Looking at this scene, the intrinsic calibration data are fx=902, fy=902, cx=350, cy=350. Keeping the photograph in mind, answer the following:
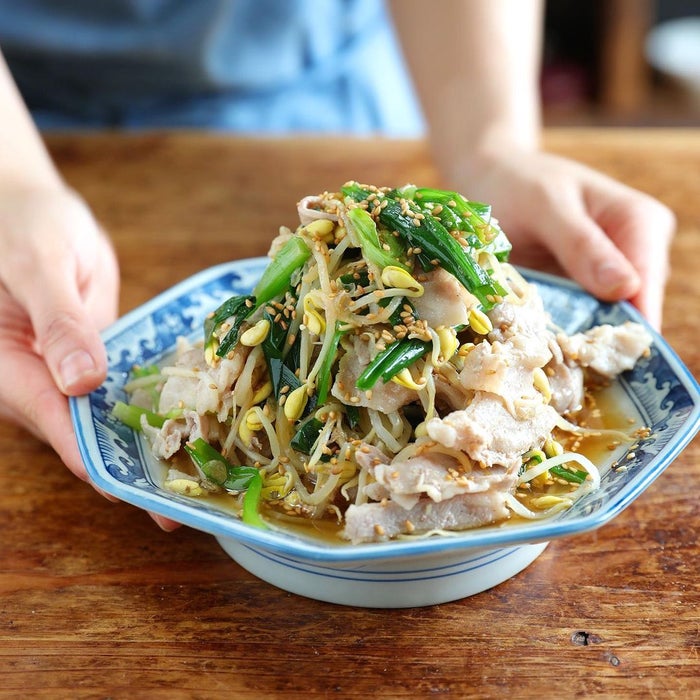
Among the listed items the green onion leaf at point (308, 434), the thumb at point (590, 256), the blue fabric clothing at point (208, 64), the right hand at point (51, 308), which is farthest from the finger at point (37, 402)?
the blue fabric clothing at point (208, 64)

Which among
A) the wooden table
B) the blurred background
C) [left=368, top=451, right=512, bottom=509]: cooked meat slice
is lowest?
the blurred background

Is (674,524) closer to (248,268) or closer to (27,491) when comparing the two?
(248,268)

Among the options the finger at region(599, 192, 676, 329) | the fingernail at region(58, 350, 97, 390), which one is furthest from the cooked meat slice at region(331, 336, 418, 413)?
the finger at region(599, 192, 676, 329)

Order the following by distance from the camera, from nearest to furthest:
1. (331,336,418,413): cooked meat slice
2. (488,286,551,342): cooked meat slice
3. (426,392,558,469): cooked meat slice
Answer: (426,392,558,469): cooked meat slice < (331,336,418,413): cooked meat slice < (488,286,551,342): cooked meat slice

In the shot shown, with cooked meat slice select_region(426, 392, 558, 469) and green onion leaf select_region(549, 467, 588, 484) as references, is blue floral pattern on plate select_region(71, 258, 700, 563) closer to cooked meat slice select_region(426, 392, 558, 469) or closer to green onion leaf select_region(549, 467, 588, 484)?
green onion leaf select_region(549, 467, 588, 484)

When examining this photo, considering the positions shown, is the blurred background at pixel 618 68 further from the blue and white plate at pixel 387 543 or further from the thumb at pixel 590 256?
the blue and white plate at pixel 387 543

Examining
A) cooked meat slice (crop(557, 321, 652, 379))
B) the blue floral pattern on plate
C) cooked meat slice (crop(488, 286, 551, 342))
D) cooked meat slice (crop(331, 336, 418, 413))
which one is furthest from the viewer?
cooked meat slice (crop(557, 321, 652, 379))
